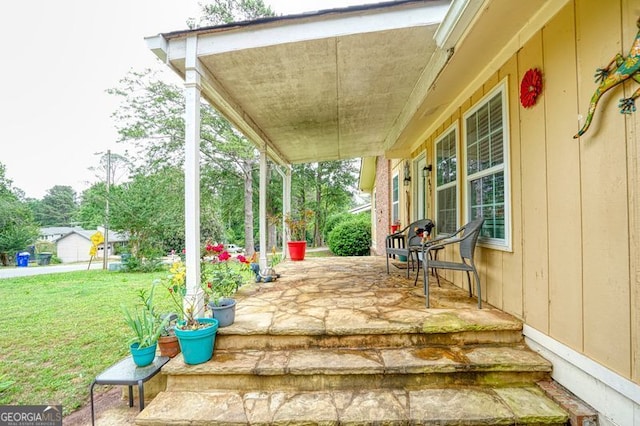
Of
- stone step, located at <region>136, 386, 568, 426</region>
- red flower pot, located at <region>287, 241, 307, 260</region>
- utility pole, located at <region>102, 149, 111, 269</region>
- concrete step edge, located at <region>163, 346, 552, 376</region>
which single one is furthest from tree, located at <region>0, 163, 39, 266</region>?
stone step, located at <region>136, 386, 568, 426</region>

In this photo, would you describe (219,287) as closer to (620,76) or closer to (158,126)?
(620,76)

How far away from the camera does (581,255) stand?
5.33 feet

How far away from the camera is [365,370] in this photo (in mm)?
1828

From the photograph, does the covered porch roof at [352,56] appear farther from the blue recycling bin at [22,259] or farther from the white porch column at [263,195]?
the blue recycling bin at [22,259]

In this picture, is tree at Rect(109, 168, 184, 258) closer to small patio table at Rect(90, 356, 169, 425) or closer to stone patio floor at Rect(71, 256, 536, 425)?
stone patio floor at Rect(71, 256, 536, 425)

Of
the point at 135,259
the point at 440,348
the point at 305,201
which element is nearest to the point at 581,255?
the point at 440,348

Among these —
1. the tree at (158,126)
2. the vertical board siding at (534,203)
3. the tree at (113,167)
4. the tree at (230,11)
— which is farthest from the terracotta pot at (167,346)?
the tree at (230,11)

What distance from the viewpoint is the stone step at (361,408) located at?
1.55 meters

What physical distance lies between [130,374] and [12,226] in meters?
22.8

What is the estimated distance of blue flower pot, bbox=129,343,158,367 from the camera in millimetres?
2002

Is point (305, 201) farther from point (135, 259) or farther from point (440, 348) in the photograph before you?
point (440, 348)

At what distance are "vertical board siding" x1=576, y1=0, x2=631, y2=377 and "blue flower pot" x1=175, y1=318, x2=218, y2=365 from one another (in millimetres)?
2442

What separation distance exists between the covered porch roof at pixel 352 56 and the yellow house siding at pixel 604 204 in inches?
20.7

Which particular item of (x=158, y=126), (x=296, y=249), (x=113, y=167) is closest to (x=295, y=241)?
(x=296, y=249)
